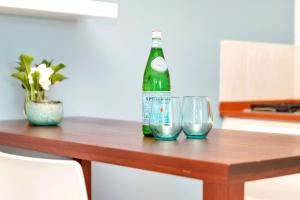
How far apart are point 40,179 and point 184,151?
1.11ft

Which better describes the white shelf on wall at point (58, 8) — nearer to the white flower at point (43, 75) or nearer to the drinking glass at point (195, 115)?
the white flower at point (43, 75)

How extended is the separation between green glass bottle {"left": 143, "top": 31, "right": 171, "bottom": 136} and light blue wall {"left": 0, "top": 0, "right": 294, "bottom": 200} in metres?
0.68

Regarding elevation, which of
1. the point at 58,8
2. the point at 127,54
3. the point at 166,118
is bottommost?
the point at 166,118

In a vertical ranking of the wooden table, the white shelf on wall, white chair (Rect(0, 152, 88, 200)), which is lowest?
white chair (Rect(0, 152, 88, 200))

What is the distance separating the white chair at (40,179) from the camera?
1263 mm

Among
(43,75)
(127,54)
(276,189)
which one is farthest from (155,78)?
(127,54)

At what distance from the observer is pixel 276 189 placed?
202 centimetres

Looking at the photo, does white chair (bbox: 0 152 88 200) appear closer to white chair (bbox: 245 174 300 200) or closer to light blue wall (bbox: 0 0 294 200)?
light blue wall (bbox: 0 0 294 200)

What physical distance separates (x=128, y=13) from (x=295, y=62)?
1294 millimetres

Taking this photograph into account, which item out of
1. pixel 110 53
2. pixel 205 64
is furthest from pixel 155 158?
pixel 205 64

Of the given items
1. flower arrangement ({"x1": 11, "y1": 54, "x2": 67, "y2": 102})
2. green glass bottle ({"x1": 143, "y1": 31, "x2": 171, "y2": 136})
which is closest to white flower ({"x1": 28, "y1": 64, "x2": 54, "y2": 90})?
flower arrangement ({"x1": 11, "y1": 54, "x2": 67, "y2": 102})

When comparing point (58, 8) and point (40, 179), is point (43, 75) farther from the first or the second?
point (40, 179)

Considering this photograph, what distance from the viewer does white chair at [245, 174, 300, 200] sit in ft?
6.38

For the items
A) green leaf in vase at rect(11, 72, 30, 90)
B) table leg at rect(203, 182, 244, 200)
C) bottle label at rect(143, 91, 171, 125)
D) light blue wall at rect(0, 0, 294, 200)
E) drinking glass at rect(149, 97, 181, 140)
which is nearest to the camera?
table leg at rect(203, 182, 244, 200)
